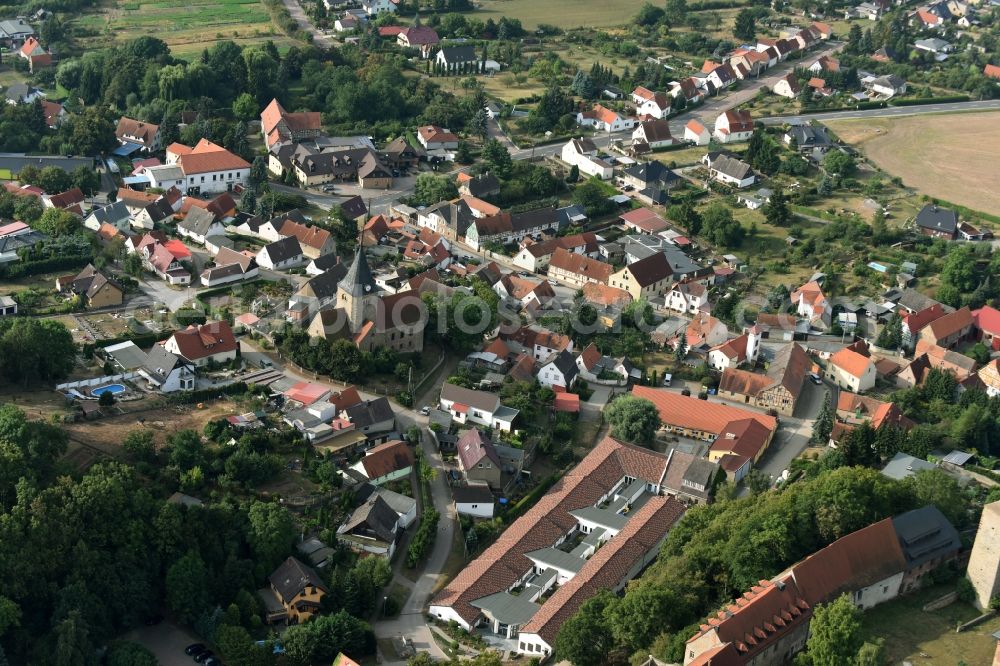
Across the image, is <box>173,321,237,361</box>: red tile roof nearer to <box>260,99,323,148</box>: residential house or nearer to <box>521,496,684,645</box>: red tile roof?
<box>521,496,684,645</box>: red tile roof

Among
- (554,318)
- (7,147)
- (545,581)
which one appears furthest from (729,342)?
(7,147)

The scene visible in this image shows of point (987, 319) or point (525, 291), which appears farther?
point (525, 291)

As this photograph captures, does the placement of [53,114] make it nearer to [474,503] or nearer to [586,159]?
[586,159]

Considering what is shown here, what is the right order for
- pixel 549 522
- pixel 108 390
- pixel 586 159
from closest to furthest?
pixel 549 522 < pixel 108 390 < pixel 586 159

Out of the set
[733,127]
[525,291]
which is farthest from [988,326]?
[733,127]

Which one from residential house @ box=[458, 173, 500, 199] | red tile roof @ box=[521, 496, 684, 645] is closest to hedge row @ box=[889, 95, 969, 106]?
residential house @ box=[458, 173, 500, 199]

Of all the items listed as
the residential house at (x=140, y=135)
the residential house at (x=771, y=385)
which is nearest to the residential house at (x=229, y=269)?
the residential house at (x=140, y=135)

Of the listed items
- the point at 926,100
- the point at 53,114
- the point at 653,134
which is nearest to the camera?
the point at 53,114
